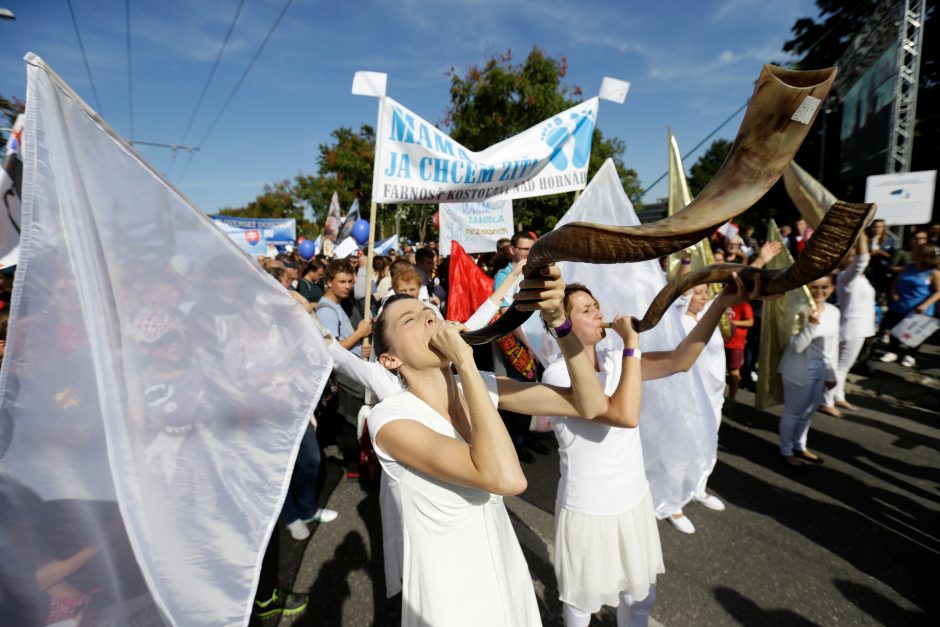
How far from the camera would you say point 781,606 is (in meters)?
2.81

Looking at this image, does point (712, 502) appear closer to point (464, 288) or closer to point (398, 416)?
point (464, 288)

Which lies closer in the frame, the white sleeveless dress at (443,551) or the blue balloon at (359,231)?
the white sleeveless dress at (443,551)

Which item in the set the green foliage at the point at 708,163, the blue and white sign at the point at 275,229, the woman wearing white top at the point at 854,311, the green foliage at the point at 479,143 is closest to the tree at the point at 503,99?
the green foliage at the point at 479,143

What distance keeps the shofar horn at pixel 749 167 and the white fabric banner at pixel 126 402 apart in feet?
4.86

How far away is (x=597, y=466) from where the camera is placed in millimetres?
2186

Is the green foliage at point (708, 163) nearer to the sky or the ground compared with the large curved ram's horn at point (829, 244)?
nearer to the sky

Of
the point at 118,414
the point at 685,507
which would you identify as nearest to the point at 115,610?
the point at 118,414

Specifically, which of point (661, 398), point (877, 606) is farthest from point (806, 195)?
point (877, 606)

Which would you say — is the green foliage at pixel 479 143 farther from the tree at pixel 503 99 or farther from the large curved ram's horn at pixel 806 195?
the large curved ram's horn at pixel 806 195

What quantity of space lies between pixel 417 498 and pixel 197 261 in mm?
1217

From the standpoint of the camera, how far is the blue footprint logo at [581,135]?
5.19 meters

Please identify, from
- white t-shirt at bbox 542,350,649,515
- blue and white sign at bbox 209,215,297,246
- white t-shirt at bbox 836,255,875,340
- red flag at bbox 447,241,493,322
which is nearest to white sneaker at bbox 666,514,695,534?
white t-shirt at bbox 542,350,649,515

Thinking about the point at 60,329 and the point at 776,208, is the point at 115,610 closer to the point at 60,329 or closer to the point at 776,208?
the point at 60,329

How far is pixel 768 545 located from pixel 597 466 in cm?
224
